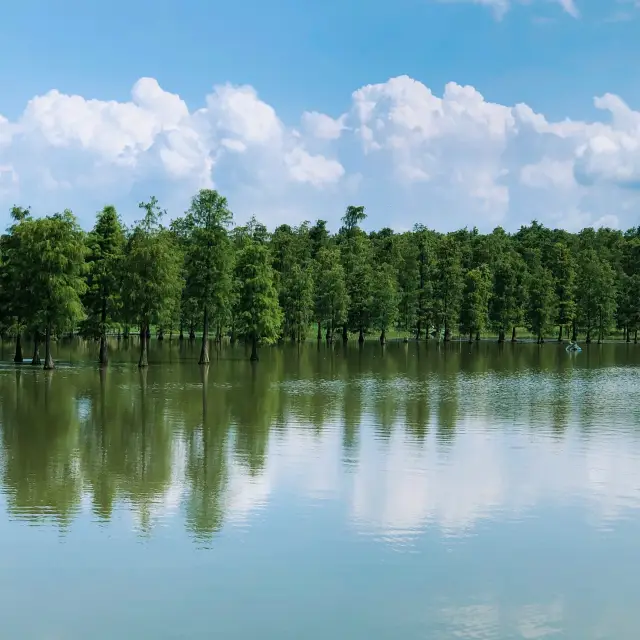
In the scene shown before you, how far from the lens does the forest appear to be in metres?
70.7

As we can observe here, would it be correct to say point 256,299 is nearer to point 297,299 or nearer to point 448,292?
point 297,299

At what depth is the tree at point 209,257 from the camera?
79.1 m

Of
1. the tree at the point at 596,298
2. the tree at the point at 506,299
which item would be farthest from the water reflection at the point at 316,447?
the tree at the point at 596,298

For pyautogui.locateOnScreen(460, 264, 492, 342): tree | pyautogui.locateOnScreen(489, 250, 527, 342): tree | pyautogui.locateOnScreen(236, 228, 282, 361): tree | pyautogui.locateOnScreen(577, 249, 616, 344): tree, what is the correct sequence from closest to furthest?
pyautogui.locateOnScreen(236, 228, 282, 361): tree → pyautogui.locateOnScreen(460, 264, 492, 342): tree → pyautogui.locateOnScreen(489, 250, 527, 342): tree → pyautogui.locateOnScreen(577, 249, 616, 344): tree

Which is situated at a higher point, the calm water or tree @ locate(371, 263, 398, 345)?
tree @ locate(371, 263, 398, 345)

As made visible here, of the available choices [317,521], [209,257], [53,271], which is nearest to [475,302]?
[209,257]

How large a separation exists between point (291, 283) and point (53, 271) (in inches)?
2233

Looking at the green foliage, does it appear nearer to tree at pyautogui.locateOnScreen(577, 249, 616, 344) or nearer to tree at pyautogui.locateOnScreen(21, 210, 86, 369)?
tree at pyautogui.locateOnScreen(21, 210, 86, 369)

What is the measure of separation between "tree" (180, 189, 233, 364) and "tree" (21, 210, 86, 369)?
12458 mm

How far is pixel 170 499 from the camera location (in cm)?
2377

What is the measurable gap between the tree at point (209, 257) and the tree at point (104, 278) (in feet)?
22.0

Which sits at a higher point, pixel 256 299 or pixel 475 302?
pixel 475 302

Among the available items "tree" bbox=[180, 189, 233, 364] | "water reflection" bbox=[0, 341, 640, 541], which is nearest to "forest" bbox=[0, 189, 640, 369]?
"tree" bbox=[180, 189, 233, 364]

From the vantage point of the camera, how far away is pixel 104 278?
7575cm
